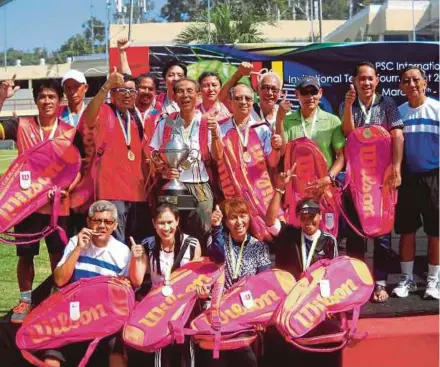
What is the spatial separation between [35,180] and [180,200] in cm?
116

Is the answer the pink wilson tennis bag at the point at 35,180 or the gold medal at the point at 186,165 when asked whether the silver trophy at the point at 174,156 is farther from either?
the pink wilson tennis bag at the point at 35,180

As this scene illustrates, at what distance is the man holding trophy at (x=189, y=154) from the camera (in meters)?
4.60

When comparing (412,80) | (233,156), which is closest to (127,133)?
(233,156)

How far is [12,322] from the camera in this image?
4582 mm

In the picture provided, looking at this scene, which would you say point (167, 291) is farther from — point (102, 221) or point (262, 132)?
point (262, 132)

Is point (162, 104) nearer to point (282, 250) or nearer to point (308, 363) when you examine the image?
point (282, 250)

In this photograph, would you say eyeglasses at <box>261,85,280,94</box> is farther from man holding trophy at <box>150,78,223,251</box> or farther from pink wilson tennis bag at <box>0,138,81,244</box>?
pink wilson tennis bag at <box>0,138,81,244</box>

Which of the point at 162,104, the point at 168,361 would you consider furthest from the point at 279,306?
the point at 162,104

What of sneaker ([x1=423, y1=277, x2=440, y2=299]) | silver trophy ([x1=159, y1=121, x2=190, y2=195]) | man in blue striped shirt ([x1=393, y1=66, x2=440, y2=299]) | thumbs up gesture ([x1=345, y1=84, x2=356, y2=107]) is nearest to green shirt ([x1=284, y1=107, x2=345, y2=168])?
thumbs up gesture ([x1=345, y1=84, x2=356, y2=107])

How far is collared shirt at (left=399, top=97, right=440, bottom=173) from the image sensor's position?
4.79 m

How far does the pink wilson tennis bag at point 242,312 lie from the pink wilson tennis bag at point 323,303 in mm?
93

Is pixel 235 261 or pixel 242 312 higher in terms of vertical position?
pixel 235 261

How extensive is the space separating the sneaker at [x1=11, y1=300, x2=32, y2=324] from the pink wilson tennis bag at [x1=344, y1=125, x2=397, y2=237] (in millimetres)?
2502

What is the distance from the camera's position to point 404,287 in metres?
4.95
